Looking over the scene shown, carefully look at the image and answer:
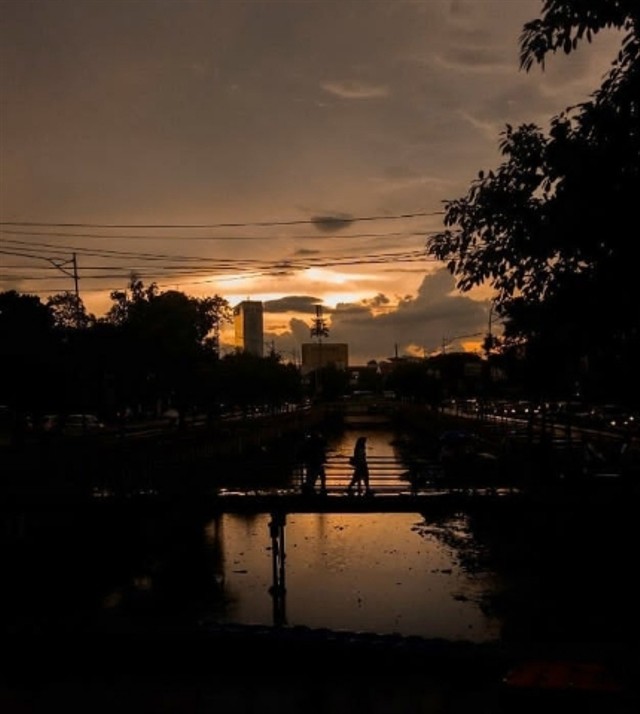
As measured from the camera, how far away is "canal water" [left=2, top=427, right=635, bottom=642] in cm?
2214

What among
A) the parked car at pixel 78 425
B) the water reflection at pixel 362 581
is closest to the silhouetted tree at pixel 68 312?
the parked car at pixel 78 425

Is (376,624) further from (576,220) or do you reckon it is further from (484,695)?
(576,220)

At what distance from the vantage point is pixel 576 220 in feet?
24.3

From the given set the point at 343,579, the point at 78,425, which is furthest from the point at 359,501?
the point at 78,425

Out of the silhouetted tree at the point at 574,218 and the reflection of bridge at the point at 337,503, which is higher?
the silhouetted tree at the point at 574,218

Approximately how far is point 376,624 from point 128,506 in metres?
9.00

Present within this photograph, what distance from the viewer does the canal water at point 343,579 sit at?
2214 cm

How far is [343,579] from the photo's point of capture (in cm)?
2706

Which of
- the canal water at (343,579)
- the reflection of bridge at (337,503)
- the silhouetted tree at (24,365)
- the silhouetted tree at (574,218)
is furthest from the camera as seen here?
the silhouetted tree at (24,365)

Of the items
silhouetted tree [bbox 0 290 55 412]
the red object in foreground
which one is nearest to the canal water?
the red object in foreground

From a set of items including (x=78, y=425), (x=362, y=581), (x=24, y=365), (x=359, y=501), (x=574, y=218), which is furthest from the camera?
(x=78, y=425)

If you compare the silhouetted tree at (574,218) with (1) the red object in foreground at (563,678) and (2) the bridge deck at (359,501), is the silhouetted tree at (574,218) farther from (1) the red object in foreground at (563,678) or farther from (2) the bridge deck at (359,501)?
(2) the bridge deck at (359,501)

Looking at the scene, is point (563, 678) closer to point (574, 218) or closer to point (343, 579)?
point (574, 218)

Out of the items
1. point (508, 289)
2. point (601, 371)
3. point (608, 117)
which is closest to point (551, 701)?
point (601, 371)
